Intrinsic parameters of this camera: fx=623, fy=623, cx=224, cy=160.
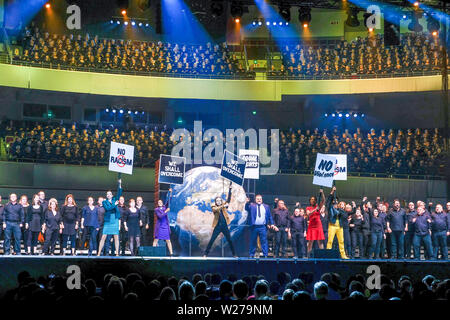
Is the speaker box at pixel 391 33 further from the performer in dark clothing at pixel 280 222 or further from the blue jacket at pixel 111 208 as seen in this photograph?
the blue jacket at pixel 111 208

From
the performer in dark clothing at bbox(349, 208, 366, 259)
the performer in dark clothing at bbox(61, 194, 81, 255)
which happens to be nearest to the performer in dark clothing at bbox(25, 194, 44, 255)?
the performer in dark clothing at bbox(61, 194, 81, 255)

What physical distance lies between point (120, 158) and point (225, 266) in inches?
203

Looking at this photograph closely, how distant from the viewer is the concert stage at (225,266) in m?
11.8

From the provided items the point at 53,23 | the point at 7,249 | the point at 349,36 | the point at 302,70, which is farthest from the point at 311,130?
the point at 7,249

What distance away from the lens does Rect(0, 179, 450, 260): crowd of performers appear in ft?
49.7

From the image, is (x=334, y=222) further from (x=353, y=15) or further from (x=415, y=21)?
(x=415, y=21)

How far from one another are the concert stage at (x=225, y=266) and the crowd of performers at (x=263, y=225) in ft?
7.00

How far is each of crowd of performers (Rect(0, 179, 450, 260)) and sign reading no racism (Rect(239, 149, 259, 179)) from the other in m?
1.01

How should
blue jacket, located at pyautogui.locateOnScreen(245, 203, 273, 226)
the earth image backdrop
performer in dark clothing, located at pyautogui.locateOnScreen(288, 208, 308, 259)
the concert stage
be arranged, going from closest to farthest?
the concert stage < blue jacket, located at pyautogui.locateOnScreen(245, 203, 273, 226) < performer in dark clothing, located at pyautogui.locateOnScreen(288, 208, 308, 259) < the earth image backdrop

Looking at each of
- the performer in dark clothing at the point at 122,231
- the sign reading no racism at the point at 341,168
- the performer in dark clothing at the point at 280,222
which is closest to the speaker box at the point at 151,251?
the performer in dark clothing at the point at 122,231

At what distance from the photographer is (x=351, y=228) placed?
642 inches

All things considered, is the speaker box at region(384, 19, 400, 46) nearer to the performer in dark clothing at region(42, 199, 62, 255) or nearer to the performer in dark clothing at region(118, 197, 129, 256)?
the performer in dark clothing at region(118, 197, 129, 256)
